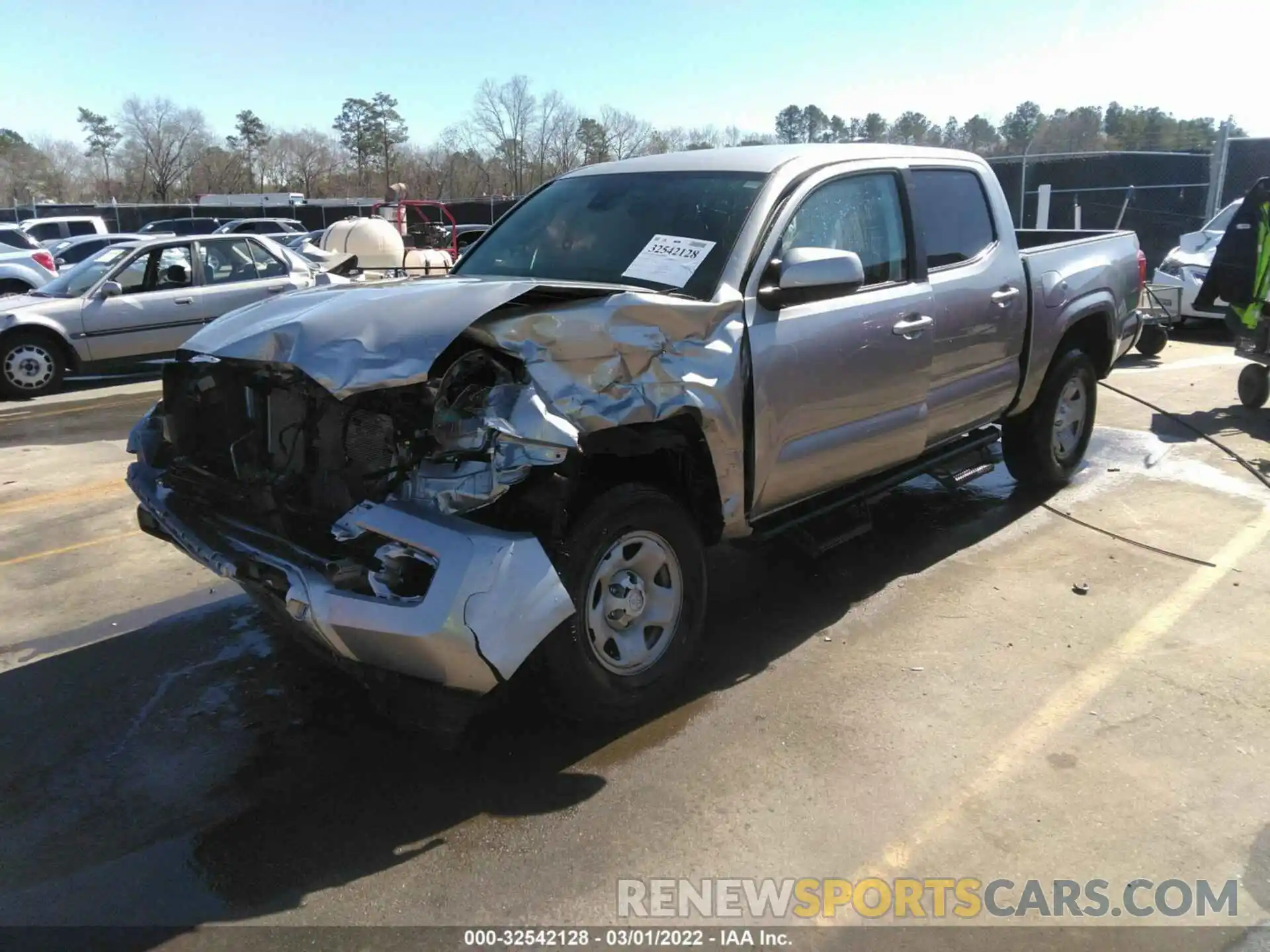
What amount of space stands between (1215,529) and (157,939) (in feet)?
18.7

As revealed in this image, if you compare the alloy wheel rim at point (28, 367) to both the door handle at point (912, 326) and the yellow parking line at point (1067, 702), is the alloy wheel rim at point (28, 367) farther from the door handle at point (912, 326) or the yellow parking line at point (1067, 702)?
the yellow parking line at point (1067, 702)

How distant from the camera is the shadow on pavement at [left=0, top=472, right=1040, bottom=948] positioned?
2.85m

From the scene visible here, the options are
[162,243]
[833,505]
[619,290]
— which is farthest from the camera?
[162,243]

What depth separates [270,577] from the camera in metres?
3.11

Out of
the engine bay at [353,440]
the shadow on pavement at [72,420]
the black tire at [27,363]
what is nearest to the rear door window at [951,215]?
the engine bay at [353,440]

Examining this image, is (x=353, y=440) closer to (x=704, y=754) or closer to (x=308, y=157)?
(x=704, y=754)

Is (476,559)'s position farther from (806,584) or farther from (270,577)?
(806,584)

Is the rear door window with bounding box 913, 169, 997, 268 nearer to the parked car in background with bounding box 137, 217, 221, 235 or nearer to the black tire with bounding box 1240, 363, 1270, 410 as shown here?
the black tire with bounding box 1240, 363, 1270, 410

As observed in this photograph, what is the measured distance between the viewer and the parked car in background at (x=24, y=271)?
14.8m

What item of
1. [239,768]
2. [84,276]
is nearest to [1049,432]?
[239,768]

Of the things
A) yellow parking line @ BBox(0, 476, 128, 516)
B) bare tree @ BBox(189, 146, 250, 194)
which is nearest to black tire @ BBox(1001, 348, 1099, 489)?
yellow parking line @ BBox(0, 476, 128, 516)

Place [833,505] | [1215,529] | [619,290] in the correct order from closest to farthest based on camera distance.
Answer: [619,290]
[833,505]
[1215,529]

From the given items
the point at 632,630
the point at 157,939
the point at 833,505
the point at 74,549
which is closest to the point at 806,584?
the point at 833,505

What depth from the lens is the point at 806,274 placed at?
12.4 ft
